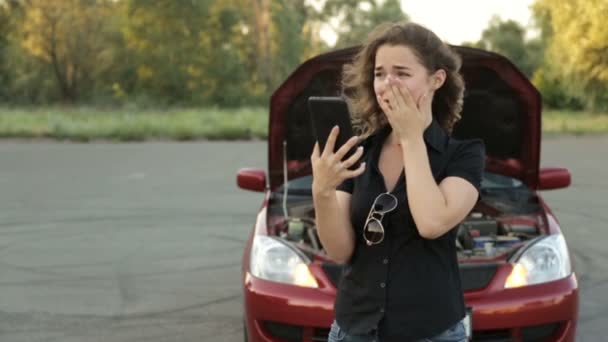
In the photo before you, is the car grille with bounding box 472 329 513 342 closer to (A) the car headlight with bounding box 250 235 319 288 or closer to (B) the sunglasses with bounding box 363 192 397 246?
(A) the car headlight with bounding box 250 235 319 288

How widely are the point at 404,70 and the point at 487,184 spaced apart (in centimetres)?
375

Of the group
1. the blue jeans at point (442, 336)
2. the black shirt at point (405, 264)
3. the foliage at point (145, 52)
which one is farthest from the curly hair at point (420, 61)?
the foliage at point (145, 52)

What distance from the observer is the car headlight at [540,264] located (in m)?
4.11

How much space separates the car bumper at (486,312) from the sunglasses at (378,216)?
1981 millimetres

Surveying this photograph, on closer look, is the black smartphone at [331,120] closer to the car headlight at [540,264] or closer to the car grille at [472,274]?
the car grille at [472,274]

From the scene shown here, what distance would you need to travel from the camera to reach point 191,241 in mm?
8477

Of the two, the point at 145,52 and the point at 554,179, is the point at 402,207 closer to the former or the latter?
the point at 554,179

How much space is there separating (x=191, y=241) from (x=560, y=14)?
29.2 m

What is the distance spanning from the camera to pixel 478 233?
5113 mm

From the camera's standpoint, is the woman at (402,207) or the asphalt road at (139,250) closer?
the woman at (402,207)

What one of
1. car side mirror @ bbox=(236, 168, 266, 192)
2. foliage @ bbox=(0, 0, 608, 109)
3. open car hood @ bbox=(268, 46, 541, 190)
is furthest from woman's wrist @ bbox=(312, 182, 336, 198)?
foliage @ bbox=(0, 0, 608, 109)

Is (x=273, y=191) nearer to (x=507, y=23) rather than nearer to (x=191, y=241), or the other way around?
(x=191, y=241)

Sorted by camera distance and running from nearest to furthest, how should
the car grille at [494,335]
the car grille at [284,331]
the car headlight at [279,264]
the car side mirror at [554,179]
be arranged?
the car grille at [494,335] → the car grille at [284,331] → the car headlight at [279,264] → the car side mirror at [554,179]

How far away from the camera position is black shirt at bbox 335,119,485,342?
205 centimetres
